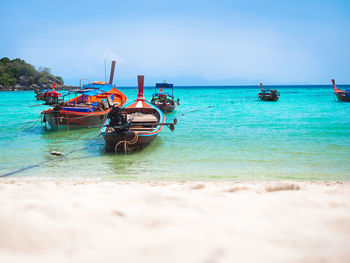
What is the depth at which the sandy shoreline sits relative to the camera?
7.48 ft

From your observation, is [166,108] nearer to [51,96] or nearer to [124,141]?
[51,96]

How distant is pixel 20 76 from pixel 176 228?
126852 mm

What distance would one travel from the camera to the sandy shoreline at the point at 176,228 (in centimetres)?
228

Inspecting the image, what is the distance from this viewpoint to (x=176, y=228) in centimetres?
271

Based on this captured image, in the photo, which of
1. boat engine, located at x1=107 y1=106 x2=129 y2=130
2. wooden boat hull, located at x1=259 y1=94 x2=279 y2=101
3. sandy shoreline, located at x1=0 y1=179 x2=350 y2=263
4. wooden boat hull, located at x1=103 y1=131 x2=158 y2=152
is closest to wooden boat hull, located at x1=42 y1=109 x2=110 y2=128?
wooden boat hull, located at x1=103 y1=131 x2=158 y2=152

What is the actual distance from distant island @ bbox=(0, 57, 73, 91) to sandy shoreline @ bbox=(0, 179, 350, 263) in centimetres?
11114

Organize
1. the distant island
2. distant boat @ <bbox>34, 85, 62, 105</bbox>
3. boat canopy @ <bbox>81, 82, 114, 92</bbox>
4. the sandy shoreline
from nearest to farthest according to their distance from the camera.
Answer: the sandy shoreline → distant boat @ <bbox>34, 85, 62, 105</bbox> → boat canopy @ <bbox>81, 82, 114, 92</bbox> → the distant island

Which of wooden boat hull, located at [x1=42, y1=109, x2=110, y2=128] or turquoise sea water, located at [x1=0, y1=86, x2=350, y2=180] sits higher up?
wooden boat hull, located at [x1=42, y1=109, x2=110, y2=128]

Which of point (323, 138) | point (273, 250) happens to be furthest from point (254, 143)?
point (273, 250)

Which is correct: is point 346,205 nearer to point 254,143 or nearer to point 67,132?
point 254,143

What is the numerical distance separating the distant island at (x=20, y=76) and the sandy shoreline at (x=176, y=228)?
365 ft

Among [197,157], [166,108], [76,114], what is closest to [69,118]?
[76,114]

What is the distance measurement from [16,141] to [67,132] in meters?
3.49

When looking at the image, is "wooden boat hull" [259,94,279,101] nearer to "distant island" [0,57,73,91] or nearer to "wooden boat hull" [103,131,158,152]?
"wooden boat hull" [103,131,158,152]
